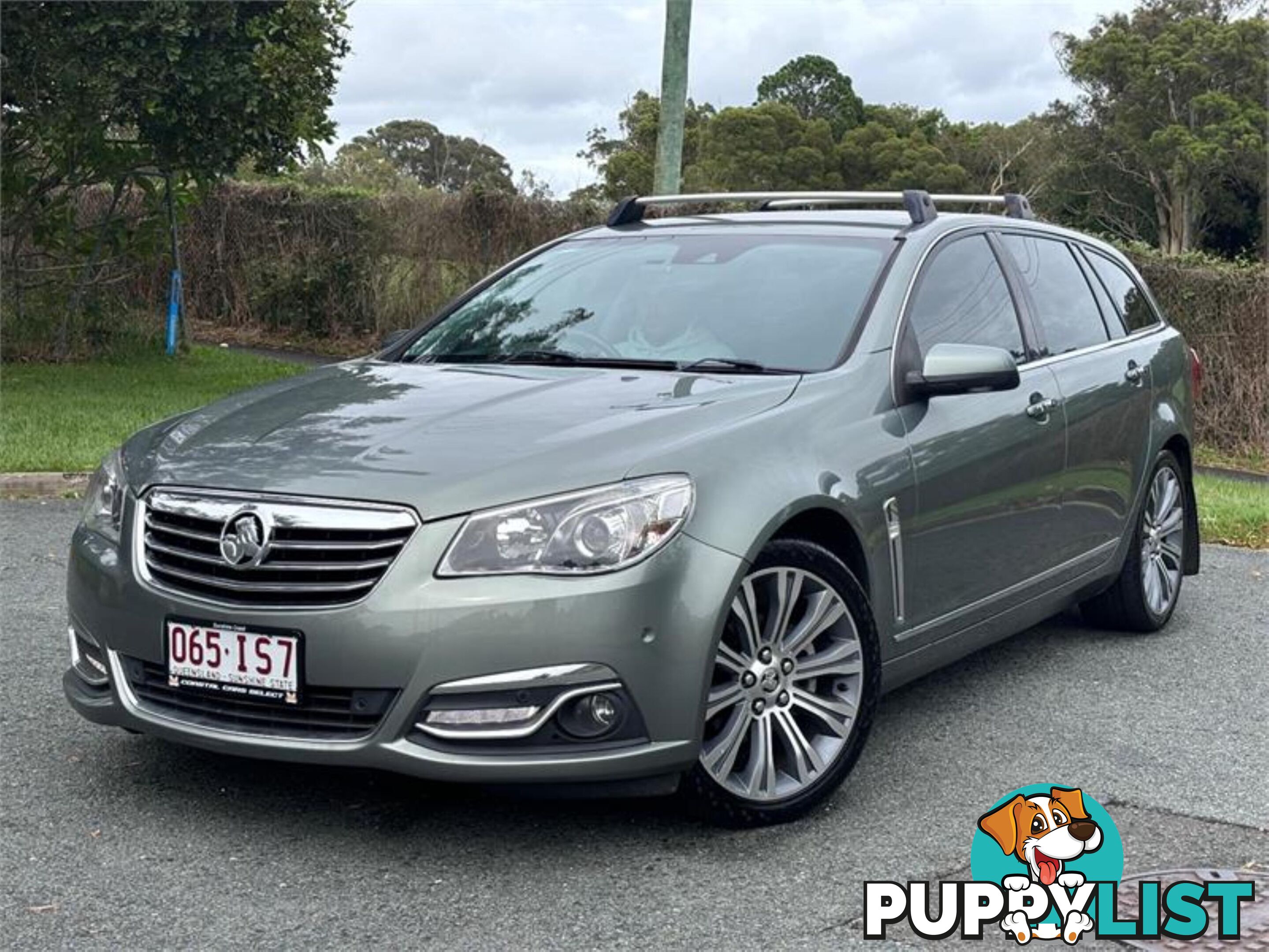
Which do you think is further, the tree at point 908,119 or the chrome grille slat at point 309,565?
the tree at point 908,119

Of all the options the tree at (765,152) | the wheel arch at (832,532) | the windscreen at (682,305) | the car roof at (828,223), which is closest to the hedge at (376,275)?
the car roof at (828,223)

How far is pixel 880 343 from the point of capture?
496cm

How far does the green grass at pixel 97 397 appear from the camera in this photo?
1048 cm

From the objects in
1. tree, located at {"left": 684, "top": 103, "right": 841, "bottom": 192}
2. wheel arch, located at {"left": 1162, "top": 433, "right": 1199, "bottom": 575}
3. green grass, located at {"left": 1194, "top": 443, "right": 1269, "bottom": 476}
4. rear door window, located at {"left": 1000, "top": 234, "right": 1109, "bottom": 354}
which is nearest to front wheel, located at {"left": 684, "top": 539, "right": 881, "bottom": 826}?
rear door window, located at {"left": 1000, "top": 234, "right": 1109, "bottom": 354}

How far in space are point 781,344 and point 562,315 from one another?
31.9 inches

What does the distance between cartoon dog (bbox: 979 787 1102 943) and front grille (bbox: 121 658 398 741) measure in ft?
4.93

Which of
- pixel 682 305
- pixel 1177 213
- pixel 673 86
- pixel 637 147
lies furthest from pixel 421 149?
pixel 682 305

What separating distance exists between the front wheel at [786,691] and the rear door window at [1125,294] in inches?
112

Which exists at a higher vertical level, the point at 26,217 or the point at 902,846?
the point at 26,217

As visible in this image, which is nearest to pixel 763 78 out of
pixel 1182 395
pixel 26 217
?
pixel 26 217

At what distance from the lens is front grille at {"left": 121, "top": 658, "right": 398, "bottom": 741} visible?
3865 millimetres

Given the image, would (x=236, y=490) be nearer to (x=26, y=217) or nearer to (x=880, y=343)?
(x=880, y=343)

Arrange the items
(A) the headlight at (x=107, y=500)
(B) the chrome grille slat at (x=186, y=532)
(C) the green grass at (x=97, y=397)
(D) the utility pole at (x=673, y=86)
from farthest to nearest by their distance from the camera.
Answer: (D) the utility pole at (x=673, y=86)
(C) the green grass at (x=97, y=397)
(A) the headlight at (x=107, y=500)
(B) the chrome grille slat at (x=186, y=532)

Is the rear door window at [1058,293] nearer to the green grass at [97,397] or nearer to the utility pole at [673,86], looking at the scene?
the green grass at [97,397]
